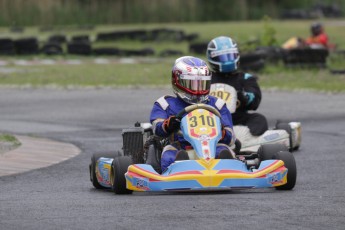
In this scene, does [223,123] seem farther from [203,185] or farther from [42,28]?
[42,28]

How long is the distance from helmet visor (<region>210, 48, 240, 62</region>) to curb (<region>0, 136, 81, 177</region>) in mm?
1806

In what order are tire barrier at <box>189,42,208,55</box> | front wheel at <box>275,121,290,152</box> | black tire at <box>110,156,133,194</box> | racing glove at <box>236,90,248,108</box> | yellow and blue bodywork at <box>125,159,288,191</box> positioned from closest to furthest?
1. yellow and blue bodywork at <box>125,159,288,191</box>
2. black tire at <box>110,156,133,194</box>
3. racing glove at <box>236,90,248,108</box>
4. front wheel at <box>275,121,290,152</box>
5. tire barrier at <box>189,42,208,55</box>

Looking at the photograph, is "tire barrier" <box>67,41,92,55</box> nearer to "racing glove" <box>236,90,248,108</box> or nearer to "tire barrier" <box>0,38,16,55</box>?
"tire barrier" <box>0,38,16,55</box>

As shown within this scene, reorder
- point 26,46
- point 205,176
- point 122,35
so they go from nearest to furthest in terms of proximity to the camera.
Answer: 1. point 205,176
2. point 26,46
3. point 122,35

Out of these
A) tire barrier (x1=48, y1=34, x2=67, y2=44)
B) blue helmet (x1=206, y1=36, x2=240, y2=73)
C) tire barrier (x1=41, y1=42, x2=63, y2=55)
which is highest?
blue helmet (x1=206, y1=36, x2=240, y2=73)

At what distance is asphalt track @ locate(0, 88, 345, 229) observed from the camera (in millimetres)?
6605

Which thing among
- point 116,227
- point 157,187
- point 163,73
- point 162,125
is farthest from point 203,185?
point 163,73

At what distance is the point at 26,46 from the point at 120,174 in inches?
780

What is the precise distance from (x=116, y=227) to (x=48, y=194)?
87.1 inches

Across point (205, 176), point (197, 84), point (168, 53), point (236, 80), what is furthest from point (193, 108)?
point (168, 53)

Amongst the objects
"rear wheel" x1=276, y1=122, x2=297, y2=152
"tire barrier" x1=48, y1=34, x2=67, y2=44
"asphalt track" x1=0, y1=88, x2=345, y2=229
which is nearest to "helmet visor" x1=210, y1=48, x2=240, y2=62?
"rear wheel" x1=276, y1=122, x2=297, y2=152

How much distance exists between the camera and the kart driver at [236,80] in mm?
11727

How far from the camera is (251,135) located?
11703 mm

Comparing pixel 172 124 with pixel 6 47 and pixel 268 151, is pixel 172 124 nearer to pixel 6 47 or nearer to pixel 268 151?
pixel 268 151
